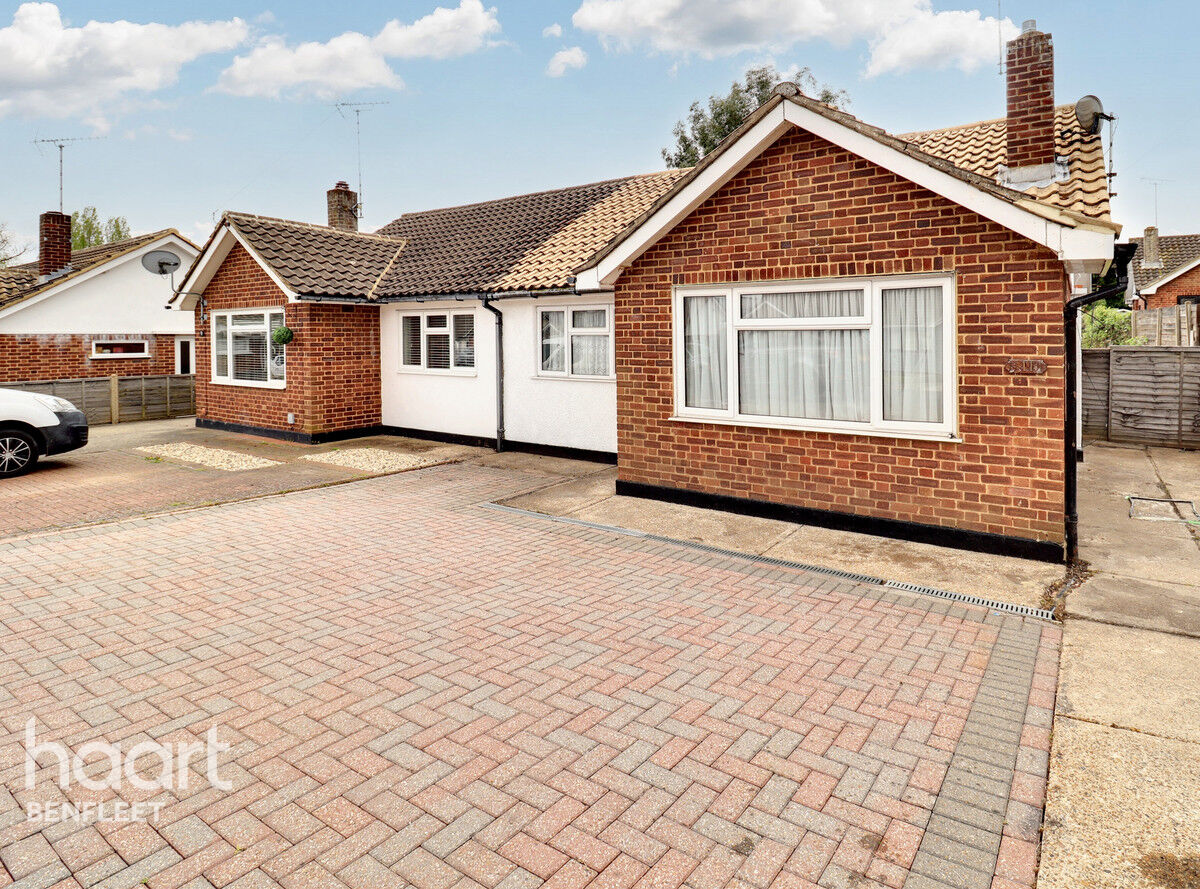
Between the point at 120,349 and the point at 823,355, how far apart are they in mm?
20397

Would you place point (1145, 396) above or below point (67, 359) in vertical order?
below

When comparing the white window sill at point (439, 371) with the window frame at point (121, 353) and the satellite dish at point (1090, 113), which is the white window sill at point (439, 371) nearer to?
the satellite dish at point (1090, 113)

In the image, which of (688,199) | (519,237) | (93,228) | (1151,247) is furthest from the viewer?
(93,228)

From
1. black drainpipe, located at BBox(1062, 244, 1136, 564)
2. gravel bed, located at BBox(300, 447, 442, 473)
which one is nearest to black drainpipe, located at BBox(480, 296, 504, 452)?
gravel bed, located at BBox(300, 447, 442, 473)

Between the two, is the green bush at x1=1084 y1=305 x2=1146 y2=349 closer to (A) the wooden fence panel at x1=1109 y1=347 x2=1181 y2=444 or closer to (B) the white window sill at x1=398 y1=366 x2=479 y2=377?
(A) the wooden fence panel at x1=1109 y1=347 x2=1181 y2=444

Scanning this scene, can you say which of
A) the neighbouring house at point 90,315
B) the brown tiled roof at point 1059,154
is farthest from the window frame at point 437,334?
the neighbouring house at point 90,315

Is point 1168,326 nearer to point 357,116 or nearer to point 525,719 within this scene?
point 525,719

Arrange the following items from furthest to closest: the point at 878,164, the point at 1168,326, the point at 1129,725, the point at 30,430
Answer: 1. the point at 1168,326
2. the point at 30,430
3. the point at 878,164
4. the point at 1129,725

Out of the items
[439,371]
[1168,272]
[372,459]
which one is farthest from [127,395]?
[1168,272]

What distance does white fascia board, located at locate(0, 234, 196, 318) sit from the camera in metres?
18.4

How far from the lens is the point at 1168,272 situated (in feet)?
91.4

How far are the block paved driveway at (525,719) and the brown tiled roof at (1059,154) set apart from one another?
12.5 ft

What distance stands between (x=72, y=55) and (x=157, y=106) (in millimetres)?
5101

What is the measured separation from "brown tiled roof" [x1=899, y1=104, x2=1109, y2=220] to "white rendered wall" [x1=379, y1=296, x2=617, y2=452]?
5057 millimetres
